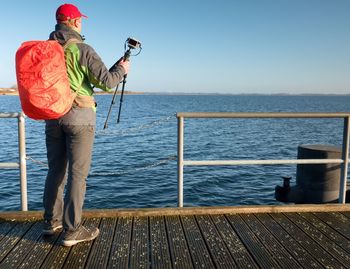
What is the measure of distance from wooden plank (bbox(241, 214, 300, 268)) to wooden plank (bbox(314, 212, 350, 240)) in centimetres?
82

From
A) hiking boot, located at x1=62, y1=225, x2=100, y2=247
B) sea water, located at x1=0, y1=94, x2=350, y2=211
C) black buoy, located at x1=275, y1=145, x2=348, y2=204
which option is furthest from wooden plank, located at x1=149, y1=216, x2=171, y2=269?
black buoy, located at x1=275, y1=145, x2=348, y2=204

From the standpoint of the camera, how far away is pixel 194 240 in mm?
3551

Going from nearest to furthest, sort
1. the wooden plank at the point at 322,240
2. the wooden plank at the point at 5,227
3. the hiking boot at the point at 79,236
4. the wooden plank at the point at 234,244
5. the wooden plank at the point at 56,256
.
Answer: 1. the wooden plank at the point at 56,256
2. the wooden plank at the point at 234,244
3. the wooden plank at the point at 322,240
4. the hiking boot at the point at 79,236
5. the wooden plank at the point at 5,227

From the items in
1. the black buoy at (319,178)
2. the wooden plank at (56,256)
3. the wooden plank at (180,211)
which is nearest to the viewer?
the wooden plank at (56,256)

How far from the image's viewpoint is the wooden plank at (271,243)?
10.3ft

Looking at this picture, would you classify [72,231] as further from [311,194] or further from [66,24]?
[311,194]

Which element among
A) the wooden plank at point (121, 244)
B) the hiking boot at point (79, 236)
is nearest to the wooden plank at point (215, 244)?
the wooden plank at point (121, 244)

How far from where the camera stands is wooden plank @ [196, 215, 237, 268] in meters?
3.10

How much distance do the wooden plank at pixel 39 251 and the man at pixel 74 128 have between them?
77mm

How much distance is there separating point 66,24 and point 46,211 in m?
1.89

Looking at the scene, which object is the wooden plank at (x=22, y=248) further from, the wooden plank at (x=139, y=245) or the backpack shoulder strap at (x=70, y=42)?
the backpack shoulder strap at (x=70, y=42)

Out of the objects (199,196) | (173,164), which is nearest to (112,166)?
(173,164)

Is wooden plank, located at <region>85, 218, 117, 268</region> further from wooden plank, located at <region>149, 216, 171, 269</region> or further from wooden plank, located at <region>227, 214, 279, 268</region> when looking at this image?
wooden plank, located at <region>227, 214, 279, 268</region>

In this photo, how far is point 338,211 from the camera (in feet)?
14.9
